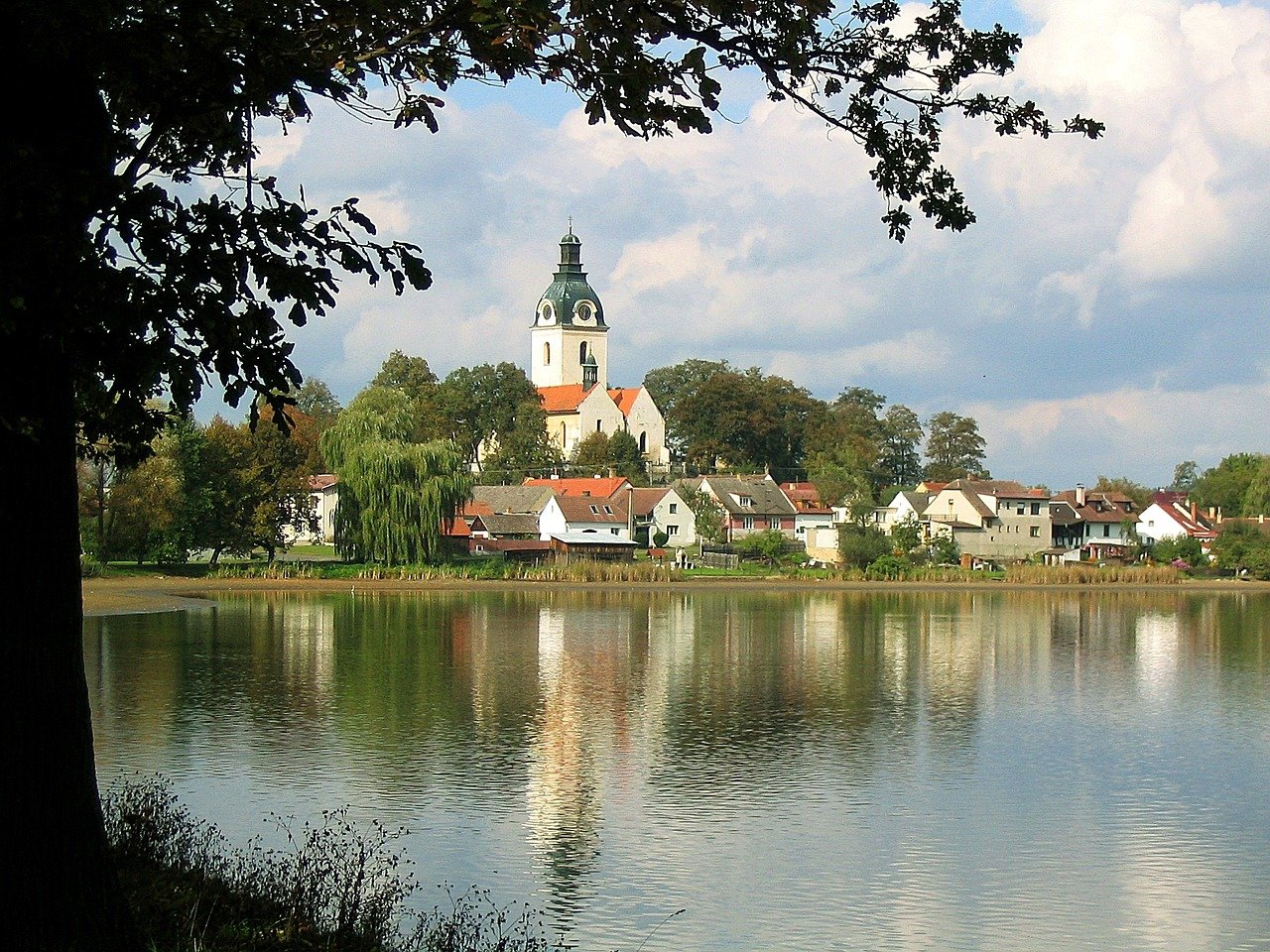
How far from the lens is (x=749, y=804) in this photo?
752 inches

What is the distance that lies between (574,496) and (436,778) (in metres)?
77.0

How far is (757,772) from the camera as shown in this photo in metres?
21.3

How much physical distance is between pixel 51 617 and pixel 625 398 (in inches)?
5325

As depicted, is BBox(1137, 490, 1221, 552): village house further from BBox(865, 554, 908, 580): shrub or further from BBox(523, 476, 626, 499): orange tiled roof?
BBox(523, 476, 626, 499): orange tiled roof

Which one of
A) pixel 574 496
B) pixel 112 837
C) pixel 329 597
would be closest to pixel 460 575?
pixel 329 597

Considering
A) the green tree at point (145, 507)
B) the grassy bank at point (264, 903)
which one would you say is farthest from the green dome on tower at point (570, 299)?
the grassy bank at point (264, 903)

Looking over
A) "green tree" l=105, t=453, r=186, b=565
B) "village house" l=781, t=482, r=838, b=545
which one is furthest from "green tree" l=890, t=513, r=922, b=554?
"green tree" l=105, t=453, r=186, b=565

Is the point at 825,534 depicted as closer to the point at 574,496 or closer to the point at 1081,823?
the point at 574,496

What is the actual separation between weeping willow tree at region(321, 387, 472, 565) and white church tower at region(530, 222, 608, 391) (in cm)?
8492

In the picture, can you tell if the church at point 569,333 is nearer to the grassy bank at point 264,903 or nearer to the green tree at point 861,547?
the green tree at point 861,547

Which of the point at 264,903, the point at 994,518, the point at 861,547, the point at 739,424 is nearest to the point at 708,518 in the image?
the point at 861,547

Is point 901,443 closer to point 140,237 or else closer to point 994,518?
point 994,518

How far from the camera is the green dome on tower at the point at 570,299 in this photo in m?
158

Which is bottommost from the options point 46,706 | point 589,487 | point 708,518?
point 46,706
